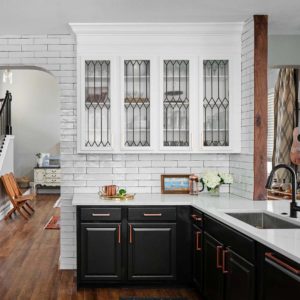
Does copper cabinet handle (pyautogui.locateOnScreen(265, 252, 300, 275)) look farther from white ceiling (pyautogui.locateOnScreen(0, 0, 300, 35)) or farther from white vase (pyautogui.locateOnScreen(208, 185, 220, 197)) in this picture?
white ceiling (pyautogui.locateOnScreen(0, 0, 300, 35))

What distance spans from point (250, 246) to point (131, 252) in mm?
1741

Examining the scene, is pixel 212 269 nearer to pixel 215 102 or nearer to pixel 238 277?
pixel 238 277

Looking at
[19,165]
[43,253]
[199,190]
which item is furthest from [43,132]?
[199,190]

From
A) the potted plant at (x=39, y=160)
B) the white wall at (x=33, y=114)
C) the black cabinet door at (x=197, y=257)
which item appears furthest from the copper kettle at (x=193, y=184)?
the white wall at (x=33, y=114)

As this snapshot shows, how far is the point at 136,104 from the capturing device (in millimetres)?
4578

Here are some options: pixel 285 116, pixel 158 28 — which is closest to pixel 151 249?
pixel 158 28

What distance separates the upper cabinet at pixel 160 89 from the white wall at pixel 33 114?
950 centimetres

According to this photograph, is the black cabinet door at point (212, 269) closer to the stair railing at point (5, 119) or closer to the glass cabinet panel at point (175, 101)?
Answer: the glass cabinet panel at point (175, 101)

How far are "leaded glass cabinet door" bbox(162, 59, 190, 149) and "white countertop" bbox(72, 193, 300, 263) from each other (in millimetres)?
611

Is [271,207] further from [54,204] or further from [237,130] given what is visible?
[54,204]

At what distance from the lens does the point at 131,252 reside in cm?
421

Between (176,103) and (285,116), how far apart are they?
3.03 m

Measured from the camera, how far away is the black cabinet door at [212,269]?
333cm

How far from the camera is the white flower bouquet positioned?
4.52m
